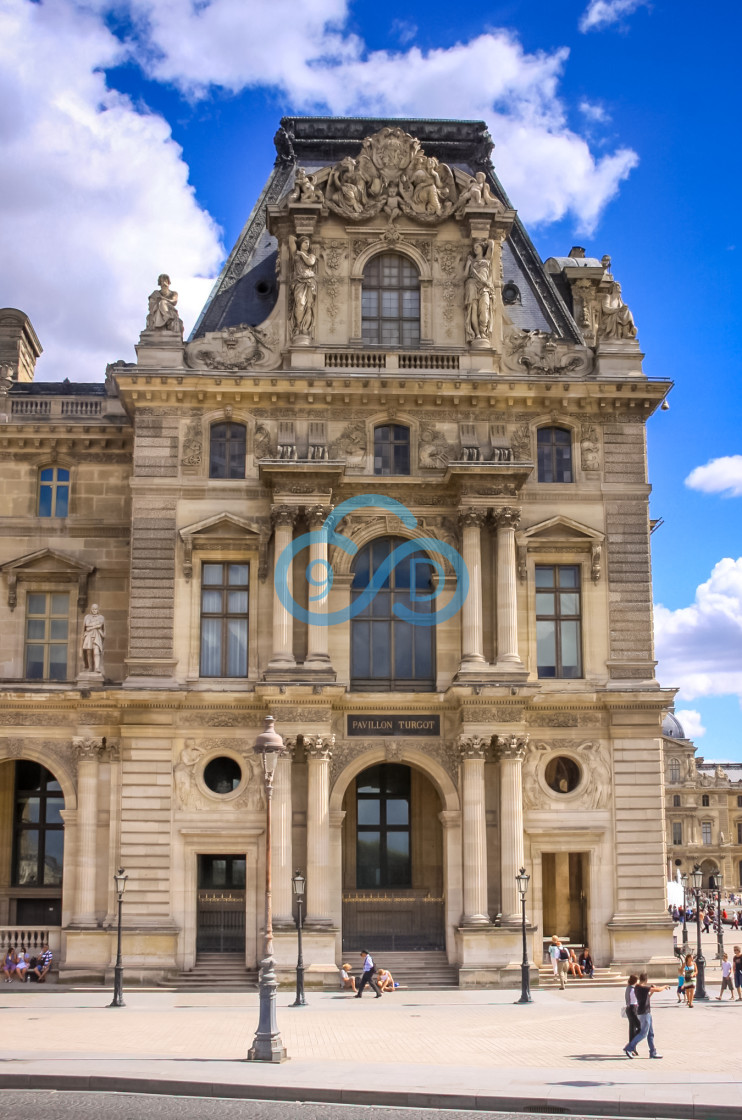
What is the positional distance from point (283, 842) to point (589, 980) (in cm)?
972

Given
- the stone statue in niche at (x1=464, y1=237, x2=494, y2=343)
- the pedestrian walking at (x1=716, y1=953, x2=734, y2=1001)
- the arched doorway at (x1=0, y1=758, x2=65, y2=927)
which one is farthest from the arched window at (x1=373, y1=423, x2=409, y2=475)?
the pedestrian walking at (x1=716, y1=953, x2=734, y2=1001)

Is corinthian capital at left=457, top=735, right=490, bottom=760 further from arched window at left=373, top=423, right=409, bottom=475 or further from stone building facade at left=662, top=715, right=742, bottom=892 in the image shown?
stone building facade at left=662, top=715, right=742, bottom=892

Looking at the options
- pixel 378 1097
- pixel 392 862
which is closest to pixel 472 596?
pixel 392 862

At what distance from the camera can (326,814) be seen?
40469 millimetres

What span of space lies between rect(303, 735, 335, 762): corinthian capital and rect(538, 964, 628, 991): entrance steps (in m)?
8.83

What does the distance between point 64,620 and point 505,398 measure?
51.5ft

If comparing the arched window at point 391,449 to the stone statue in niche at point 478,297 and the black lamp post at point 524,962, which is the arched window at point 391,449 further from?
the black lamp post at point 524,962

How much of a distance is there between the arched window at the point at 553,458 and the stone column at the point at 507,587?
7.74 ft

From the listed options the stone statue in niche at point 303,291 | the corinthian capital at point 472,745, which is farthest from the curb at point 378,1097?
the stone statue in niche at point 303,291

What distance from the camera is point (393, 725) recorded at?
4162 centimetres

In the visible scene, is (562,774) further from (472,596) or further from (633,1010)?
(633,1010)

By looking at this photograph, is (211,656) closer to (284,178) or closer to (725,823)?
(284,178)

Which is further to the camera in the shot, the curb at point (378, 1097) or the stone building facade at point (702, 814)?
the stone building facade at point (702, 814)

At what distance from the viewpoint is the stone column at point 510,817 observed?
40.1 metres
